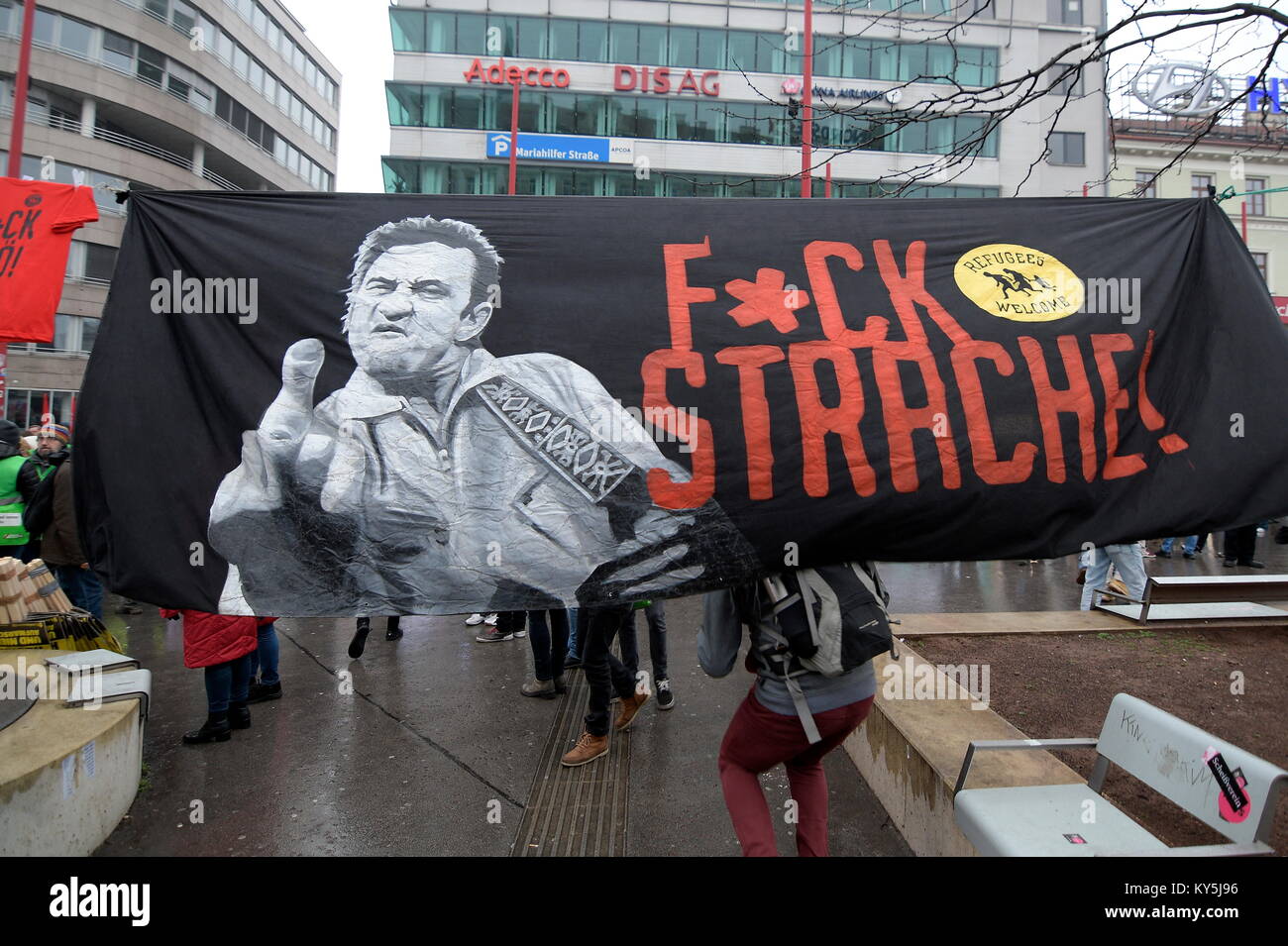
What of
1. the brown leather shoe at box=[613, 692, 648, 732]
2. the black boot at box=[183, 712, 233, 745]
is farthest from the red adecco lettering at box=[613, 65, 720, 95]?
the black boot at box=[183, 712, 233, 745]

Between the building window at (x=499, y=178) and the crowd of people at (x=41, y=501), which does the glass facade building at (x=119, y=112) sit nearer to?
the building window at (x=499, y=178)

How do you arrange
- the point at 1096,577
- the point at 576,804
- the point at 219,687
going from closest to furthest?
the point at 576,804
the point at 219,687
the point at 1096,577

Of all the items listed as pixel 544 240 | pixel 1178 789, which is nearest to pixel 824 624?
pixel 1178 789

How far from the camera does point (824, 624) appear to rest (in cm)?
236

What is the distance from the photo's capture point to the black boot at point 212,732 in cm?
433

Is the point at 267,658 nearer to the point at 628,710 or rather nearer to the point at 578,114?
the point at 628,710

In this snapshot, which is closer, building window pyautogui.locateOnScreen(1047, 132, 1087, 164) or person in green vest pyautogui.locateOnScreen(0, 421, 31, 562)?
person in green vest pyautogui.locateOnScreen(0, 421, 31, 562)

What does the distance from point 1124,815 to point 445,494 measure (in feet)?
9.11

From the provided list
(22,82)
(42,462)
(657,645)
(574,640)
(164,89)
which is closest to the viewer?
(657,645)

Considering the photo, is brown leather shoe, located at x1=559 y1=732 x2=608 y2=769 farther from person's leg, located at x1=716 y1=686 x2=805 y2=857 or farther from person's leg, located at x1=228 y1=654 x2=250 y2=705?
person's leg, located at x1=228 y1=654 x2=250 y2=705

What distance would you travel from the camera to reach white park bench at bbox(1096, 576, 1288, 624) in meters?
5.80

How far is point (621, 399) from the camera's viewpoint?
8.59ft
